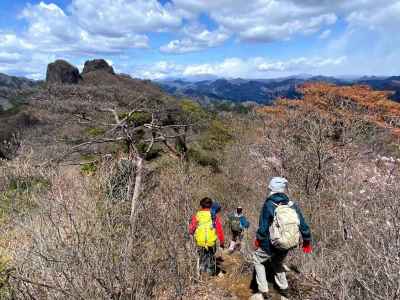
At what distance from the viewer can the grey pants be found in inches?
161

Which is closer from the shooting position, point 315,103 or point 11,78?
point 315,103

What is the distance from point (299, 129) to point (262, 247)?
37.1 ft

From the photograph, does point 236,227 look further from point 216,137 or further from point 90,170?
point 216,137

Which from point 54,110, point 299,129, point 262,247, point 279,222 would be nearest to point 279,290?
point 262,247

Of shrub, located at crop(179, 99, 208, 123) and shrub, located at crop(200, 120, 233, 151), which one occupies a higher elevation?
shrub, located at crop(179, 99, 208, 123)

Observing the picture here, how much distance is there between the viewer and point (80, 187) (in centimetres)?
574

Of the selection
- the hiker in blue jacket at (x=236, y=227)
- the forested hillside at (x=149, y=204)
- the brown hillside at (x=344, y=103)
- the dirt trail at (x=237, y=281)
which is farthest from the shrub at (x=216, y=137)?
the dirt trail at (x=237, y=281)

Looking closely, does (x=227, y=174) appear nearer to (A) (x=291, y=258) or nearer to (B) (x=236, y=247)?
(B) (x=236, y=247)

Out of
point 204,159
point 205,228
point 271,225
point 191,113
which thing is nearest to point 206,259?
point 205,228

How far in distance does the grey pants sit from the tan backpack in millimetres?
324

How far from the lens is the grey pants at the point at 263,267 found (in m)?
4.10

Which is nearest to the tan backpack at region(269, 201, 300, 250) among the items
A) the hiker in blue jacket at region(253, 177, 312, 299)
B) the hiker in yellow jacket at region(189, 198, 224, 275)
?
the hiker in blue jacket at region(253, 177, 312, 299)

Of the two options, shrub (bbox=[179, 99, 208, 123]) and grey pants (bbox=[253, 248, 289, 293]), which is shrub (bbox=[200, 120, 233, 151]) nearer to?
shrub (bbox=[179, 99, 208, 123])

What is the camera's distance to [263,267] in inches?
165
